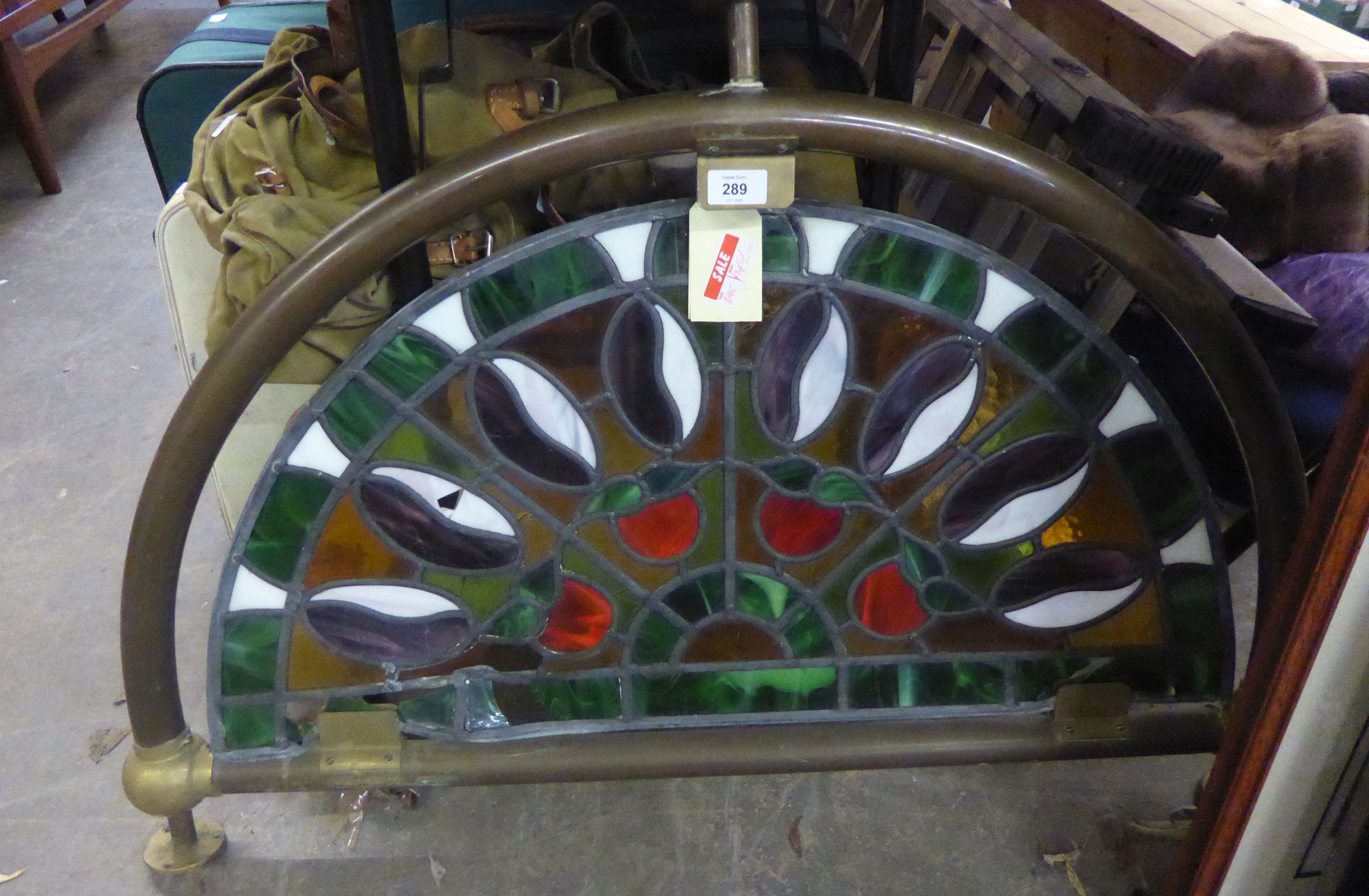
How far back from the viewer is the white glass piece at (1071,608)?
91cm

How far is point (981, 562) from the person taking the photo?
901 mm

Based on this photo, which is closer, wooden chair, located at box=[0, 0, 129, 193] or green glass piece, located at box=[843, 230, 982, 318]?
green glass piece, located at box=[843, 230, 982, 318]

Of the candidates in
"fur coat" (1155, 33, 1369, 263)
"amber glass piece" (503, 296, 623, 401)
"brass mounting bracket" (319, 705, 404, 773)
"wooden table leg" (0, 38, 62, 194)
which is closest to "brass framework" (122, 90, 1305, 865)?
"brass mounting bracket" (319, 705, 404, 773)

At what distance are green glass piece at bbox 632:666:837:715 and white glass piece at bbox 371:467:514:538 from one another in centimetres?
20

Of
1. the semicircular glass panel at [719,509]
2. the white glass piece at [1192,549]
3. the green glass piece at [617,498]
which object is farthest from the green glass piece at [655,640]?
the white glass piece at [1192,549]

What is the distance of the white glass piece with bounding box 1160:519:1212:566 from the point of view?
0.89 meters

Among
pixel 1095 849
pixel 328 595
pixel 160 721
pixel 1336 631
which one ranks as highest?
pixel 1336 631

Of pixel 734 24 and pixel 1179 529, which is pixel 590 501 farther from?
pixel 1179 529

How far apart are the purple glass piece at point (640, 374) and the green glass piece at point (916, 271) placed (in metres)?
0.16

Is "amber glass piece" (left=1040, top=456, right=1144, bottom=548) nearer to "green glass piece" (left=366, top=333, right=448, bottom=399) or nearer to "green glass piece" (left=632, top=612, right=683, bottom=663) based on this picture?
"green glass piece" (left=632, top=612, right=683, bottom=663)

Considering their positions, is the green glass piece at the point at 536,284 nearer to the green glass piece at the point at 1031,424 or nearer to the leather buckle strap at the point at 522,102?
the leather buckle strap at the point at 522,102

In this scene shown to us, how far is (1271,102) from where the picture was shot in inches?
46.4

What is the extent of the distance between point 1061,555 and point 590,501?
0.41 m

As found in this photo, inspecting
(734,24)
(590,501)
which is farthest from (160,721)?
(734,24)
